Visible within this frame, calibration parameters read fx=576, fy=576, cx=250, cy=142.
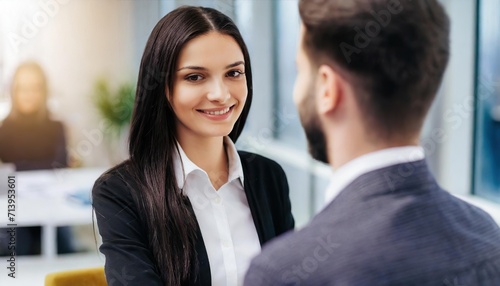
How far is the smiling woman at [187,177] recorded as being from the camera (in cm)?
115

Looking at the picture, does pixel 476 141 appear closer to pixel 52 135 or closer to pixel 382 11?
pixel 382 11

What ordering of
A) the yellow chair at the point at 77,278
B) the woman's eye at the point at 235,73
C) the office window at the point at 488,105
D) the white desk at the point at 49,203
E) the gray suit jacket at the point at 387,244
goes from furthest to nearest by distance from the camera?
the white desk at the point at 49,203, the office window at the point at 488,105, the yellow chair at the point at 77,278, the woman's eye at the point at 235,73, the gray suit jacket at the point at 387,244

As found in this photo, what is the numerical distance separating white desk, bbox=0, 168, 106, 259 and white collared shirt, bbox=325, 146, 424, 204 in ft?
7.23

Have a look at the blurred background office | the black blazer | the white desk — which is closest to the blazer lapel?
the black blazer

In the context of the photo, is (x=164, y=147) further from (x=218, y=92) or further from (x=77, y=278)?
(x=77, y=278)

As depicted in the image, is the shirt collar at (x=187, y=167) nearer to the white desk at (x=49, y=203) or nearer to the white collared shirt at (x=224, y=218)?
the white collared shirt at (x=224, y=218)

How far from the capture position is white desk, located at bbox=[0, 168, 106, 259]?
Answer: 8.37 ft

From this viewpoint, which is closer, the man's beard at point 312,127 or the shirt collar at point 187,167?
the man's beard at point 312,127

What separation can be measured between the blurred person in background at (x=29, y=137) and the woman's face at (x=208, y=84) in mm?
1609

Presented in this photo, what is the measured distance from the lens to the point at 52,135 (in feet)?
8.82

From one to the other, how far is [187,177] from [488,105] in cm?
124

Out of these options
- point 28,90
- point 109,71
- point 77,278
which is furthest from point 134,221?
point 109,71

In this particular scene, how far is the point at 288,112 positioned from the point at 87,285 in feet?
5.71

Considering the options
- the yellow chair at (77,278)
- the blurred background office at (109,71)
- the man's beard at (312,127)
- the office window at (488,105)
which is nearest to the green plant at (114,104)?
the blurred background office at (109,71)
